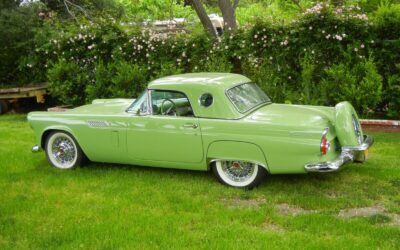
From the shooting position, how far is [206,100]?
617 centimetres

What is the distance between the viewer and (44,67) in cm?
1324

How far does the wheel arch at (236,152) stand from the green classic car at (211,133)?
1cm

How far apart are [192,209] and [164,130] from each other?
4.25 ft

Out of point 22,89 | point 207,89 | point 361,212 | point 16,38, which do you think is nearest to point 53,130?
point 207,89

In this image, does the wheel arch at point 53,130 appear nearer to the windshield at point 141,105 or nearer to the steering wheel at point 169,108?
the windshield at point 141,105

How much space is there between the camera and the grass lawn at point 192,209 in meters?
4.57

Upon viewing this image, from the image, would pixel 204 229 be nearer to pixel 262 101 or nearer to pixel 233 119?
pixel 233 119

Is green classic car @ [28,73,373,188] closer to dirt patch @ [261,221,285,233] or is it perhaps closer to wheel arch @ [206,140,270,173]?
wheel arch @ [206,140,270,173]

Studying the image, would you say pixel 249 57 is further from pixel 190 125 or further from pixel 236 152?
pixel 236 152

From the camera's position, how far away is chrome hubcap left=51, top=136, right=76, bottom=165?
7125 millimetres

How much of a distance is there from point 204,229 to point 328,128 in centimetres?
194

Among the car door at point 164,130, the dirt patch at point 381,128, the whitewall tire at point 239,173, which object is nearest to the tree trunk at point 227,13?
the dirt patch at point 381,128

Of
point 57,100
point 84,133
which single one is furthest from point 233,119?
point 57,100

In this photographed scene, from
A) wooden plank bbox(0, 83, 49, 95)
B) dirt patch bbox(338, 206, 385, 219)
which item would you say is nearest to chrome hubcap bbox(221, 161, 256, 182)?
dirt patch bbox(338, 206, 385, 219)
